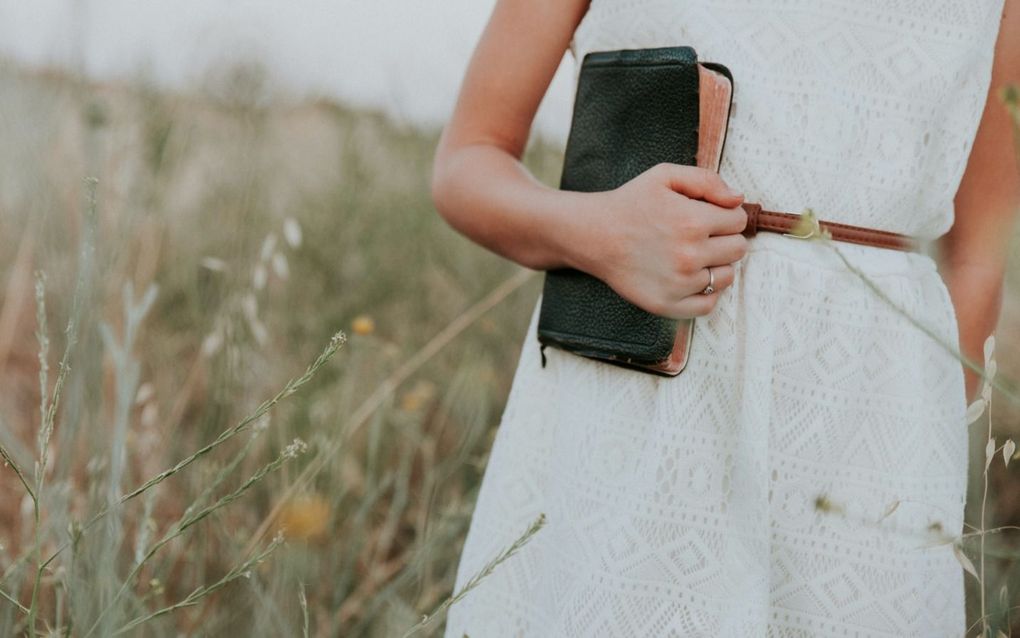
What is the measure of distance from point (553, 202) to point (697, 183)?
148 millimetres

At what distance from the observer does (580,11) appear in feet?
3.20

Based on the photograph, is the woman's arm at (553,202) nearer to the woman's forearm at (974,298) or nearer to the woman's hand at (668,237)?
the woman's hand at (668,237)

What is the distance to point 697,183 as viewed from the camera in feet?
2.58

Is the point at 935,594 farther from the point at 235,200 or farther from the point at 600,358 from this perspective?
the point at 235,200

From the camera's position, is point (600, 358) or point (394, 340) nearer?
point (600, 358)

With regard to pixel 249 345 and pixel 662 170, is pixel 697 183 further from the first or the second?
pixel 249 345

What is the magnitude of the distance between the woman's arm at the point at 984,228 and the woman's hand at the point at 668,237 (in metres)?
0.32

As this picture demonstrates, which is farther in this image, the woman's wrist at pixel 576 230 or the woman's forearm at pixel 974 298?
the woman's forearm at pixel 974 298

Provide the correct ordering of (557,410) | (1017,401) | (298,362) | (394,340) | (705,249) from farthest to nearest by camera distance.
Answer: (394,340), (298,362), (557,410), (705,249), (1017,401)

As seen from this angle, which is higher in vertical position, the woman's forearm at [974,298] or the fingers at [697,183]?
the fingers at [697,183]

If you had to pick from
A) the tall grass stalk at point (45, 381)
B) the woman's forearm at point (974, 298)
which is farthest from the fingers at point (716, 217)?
the tall grass stalk at point (45, 381)

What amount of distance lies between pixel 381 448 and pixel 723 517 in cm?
148

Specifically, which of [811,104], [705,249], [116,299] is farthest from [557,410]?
[116,299]

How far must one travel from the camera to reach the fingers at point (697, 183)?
2.59 feet
